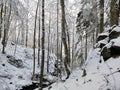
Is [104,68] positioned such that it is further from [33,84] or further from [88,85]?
[33,84]

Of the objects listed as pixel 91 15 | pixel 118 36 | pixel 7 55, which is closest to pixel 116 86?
pixel 118 36

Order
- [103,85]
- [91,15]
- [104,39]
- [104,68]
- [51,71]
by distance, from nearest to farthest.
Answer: [103,85], [104,68], [104,39], [91,15], [51,71]

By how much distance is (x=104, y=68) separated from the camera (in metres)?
8.19

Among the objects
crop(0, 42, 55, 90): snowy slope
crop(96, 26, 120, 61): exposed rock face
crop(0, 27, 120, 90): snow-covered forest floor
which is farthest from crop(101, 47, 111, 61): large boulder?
crop(0, 42, 55, 90): snowy slope

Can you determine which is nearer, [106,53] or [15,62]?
[106,53]

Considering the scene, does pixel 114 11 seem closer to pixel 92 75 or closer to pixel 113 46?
pixel 113 46

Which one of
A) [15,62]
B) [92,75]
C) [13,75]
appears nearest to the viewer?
[92,75]

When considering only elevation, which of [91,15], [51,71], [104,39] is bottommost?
[51,71]

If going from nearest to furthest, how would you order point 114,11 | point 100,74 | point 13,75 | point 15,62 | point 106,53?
point 100,74 < point 106,53 < point 114,11 < point 13,75 < point 15,62

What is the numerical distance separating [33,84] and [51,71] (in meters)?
8.99

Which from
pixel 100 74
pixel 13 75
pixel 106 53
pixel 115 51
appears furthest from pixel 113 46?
pixel 13 75

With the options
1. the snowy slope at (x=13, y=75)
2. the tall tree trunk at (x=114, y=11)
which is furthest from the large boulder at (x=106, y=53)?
the snowy slope at (x=13, y=75)

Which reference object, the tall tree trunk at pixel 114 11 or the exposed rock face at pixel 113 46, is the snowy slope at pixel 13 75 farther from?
the tall tree trunk at pixel 114 11

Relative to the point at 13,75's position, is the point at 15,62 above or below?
above
